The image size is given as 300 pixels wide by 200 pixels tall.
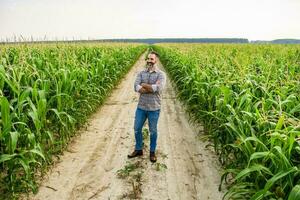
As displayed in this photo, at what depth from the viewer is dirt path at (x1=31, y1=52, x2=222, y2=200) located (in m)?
4.00

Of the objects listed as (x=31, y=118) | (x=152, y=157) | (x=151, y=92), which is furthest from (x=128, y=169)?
(x=31, y=118)

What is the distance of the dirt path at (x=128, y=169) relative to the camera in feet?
13.1

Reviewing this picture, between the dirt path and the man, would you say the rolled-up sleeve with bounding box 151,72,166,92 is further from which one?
the dirt path

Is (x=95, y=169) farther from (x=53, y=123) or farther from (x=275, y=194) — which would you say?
(x=275, y=194)

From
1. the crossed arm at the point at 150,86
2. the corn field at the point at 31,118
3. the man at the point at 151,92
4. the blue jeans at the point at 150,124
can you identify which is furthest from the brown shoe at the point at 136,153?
the corn field at the point at 31,118

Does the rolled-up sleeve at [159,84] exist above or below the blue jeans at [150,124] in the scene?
above

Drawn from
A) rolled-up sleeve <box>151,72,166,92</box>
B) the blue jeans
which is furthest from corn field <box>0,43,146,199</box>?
rolled-up sleeve <box>151,72,166,92</box>

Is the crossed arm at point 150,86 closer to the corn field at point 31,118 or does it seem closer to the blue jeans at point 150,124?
the blue jeans at point 150,124

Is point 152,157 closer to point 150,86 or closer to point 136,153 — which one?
point 136,153

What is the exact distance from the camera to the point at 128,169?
4.66 metres

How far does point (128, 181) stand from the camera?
4.30 metres

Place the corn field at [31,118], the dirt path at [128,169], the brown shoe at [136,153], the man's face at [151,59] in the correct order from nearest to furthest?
the corn field at [31,118] → the dirt path at [128,169] → the man's face at [151,59] → the brown shoe at [136,153]

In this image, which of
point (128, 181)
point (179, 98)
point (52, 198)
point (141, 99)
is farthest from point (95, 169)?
point (179, 98)

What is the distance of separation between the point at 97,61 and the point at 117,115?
2295 millimetres
